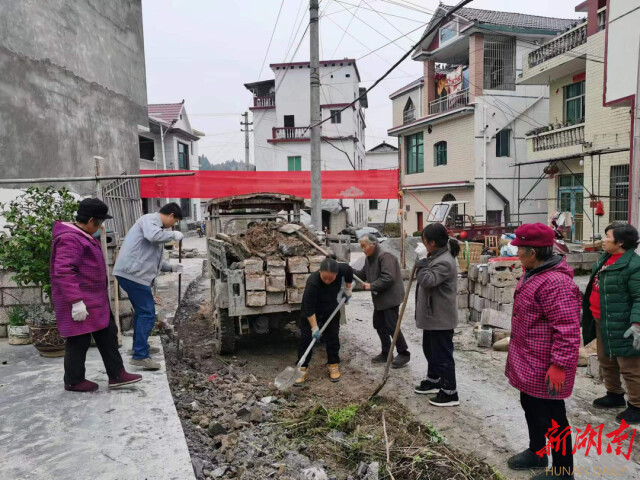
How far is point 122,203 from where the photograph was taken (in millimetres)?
9242

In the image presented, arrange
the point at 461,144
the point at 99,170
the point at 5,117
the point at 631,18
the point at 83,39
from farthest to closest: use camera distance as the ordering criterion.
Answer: the point at 461,144, the point at 83,39, the point at 631,18, the point at 5,117, the point at 99,170

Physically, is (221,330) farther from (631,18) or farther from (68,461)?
(631,18)

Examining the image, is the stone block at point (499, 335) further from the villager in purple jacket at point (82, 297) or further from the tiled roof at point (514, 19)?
the tiled roof at point (514, 19)

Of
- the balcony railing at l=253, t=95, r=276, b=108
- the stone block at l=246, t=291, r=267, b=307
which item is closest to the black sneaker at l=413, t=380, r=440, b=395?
the stone block at l=246, t=291, r=267, b=307

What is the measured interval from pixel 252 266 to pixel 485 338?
3383 mm

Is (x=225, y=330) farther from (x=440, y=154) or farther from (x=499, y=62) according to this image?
(x=499, y=62)

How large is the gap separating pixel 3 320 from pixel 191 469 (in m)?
4.23

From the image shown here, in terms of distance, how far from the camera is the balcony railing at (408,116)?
2531cm

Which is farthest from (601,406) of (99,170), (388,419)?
(99,170)

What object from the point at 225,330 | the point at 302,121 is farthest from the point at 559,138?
the point at 302,121

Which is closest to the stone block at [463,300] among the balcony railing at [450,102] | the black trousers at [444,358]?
the black trousers at [444,358]

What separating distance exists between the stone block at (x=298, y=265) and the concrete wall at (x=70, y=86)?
4.81m

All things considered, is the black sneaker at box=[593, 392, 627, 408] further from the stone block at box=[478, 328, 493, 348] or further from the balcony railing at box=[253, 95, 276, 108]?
the balcony railing at box=[253, 95, 276, 108]

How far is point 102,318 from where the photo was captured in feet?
12.9
